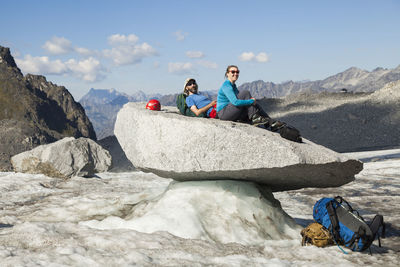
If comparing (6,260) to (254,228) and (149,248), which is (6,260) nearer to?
(149,248)

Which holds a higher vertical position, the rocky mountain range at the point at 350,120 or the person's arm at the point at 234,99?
the person's arm at the point at 234,99

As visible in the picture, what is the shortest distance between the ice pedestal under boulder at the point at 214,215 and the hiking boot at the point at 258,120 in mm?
1492

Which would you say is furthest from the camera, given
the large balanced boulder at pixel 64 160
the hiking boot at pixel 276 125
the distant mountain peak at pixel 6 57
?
the distant mountain peak at pixel 6 57

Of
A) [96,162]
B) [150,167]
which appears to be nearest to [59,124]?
[96,162]

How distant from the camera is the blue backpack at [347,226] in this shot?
6.86m

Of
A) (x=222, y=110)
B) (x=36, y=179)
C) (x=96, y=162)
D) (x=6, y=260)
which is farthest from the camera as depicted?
(x=96, y=162)

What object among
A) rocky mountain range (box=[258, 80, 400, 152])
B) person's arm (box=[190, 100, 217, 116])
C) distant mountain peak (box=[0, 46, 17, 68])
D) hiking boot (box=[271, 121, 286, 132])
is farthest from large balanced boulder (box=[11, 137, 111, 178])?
distant mountain peak (box=[0, 46, 17, 68])

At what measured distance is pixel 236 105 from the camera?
871 centimetres

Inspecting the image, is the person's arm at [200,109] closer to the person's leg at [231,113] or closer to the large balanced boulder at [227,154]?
the person's leg at [231,113]

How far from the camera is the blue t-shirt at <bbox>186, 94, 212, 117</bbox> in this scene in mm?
9586

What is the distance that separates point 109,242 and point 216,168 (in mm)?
2647

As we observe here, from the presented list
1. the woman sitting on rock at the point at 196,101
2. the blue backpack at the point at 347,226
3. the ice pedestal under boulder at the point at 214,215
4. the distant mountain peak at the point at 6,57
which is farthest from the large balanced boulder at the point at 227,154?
the distant mountain peak at the point at 6,57

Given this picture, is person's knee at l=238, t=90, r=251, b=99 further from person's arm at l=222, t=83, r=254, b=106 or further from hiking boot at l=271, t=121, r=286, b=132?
hiking boot at l=271, t=121, r=286, b=132

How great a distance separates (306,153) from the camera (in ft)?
24.6
